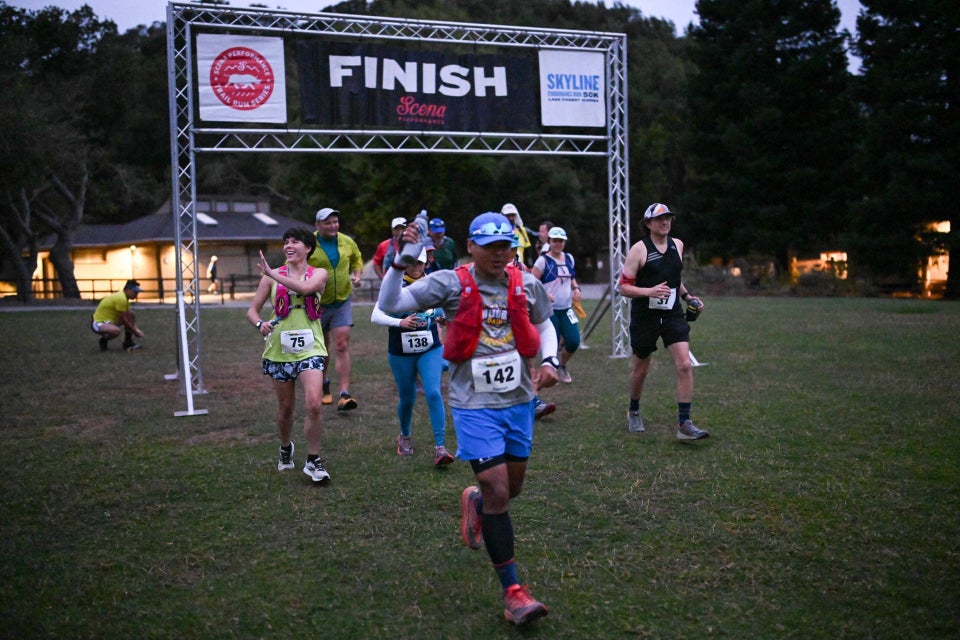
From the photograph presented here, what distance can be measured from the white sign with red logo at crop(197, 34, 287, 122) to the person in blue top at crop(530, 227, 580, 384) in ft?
15.7

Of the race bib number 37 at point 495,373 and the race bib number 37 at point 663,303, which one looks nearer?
the race bib number 37 at point 495,373

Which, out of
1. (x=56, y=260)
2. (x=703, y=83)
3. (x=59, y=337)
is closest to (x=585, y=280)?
(x=703, y=83)

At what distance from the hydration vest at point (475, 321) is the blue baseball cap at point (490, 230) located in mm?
196

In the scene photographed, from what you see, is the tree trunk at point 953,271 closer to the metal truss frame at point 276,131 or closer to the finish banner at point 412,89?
the metal truss frame at point 276,131

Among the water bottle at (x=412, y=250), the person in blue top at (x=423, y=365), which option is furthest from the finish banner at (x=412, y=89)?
the water bottle at (x=412, y=250)

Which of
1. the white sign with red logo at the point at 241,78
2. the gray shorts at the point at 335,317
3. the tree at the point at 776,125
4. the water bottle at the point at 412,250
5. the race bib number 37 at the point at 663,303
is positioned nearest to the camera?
the water bottle at the point at 412,250

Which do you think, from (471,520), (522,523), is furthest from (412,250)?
(522,523)

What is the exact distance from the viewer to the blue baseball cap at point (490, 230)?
403 centimetres

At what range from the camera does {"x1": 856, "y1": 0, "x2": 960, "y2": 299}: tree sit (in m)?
30.2

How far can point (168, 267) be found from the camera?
1780 inches

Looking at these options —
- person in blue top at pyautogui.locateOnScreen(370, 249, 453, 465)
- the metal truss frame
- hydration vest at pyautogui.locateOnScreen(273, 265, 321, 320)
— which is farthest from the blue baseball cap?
the metal truss frame

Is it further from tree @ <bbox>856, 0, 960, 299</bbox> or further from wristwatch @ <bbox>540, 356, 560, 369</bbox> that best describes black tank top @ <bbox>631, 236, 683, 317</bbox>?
tree @ <bbox>856, 0, 960, 299</bbox>

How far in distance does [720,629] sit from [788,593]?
1.91ft

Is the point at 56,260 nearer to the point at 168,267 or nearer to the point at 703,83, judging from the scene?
the point at 168,267
